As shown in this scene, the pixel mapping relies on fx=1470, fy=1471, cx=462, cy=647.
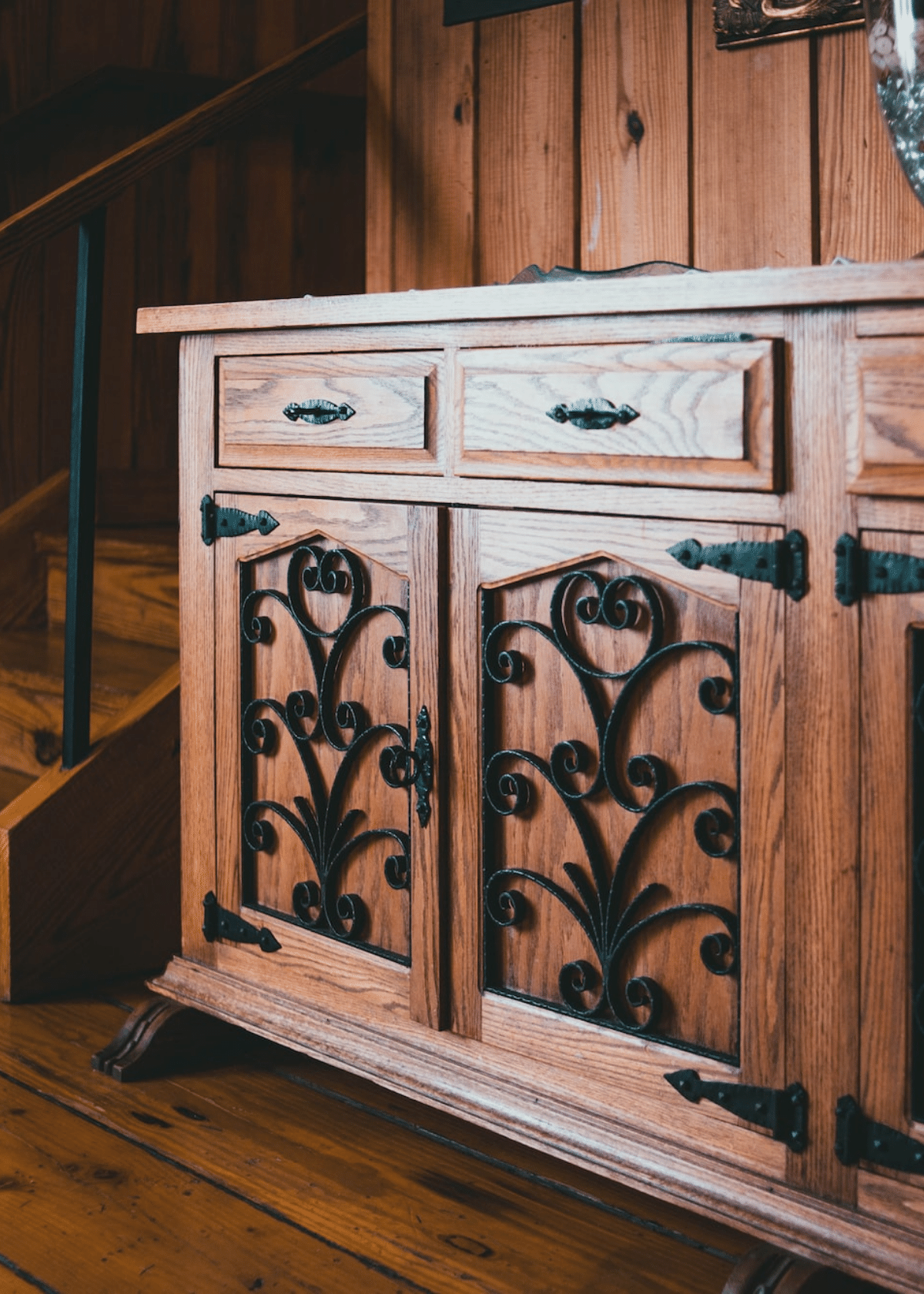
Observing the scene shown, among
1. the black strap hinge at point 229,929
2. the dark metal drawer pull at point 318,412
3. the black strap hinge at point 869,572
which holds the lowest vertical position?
the black strap hinge at point 229,929

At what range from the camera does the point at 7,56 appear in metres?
3.12

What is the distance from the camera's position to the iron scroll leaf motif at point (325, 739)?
1646mm

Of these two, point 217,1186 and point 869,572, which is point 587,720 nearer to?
point 869,572

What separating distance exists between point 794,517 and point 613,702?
0.27 metres

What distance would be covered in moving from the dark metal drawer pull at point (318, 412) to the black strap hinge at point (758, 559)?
18.9 inches

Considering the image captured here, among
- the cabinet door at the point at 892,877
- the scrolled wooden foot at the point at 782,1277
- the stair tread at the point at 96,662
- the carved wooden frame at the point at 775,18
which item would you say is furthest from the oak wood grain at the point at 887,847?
the stair tread at the point at 96,662

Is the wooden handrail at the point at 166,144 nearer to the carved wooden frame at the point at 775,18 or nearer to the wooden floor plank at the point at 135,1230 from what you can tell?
the carved wooden frame at the point at 775,18

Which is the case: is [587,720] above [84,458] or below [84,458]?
below

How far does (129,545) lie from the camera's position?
115 inches

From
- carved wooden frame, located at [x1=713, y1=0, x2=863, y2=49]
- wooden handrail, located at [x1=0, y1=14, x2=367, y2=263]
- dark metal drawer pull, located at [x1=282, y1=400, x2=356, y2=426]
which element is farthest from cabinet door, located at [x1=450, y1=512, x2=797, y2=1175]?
wooden handrail, located at [x1=0, y1=14, x2=367, y2=263]

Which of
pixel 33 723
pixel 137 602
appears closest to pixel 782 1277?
pixel 33 723

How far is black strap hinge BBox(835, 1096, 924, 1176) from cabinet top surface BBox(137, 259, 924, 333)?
2.23ft

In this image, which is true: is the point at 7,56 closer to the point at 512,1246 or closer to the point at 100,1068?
the point at 100,1068

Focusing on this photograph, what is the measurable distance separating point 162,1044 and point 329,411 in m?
0.87
